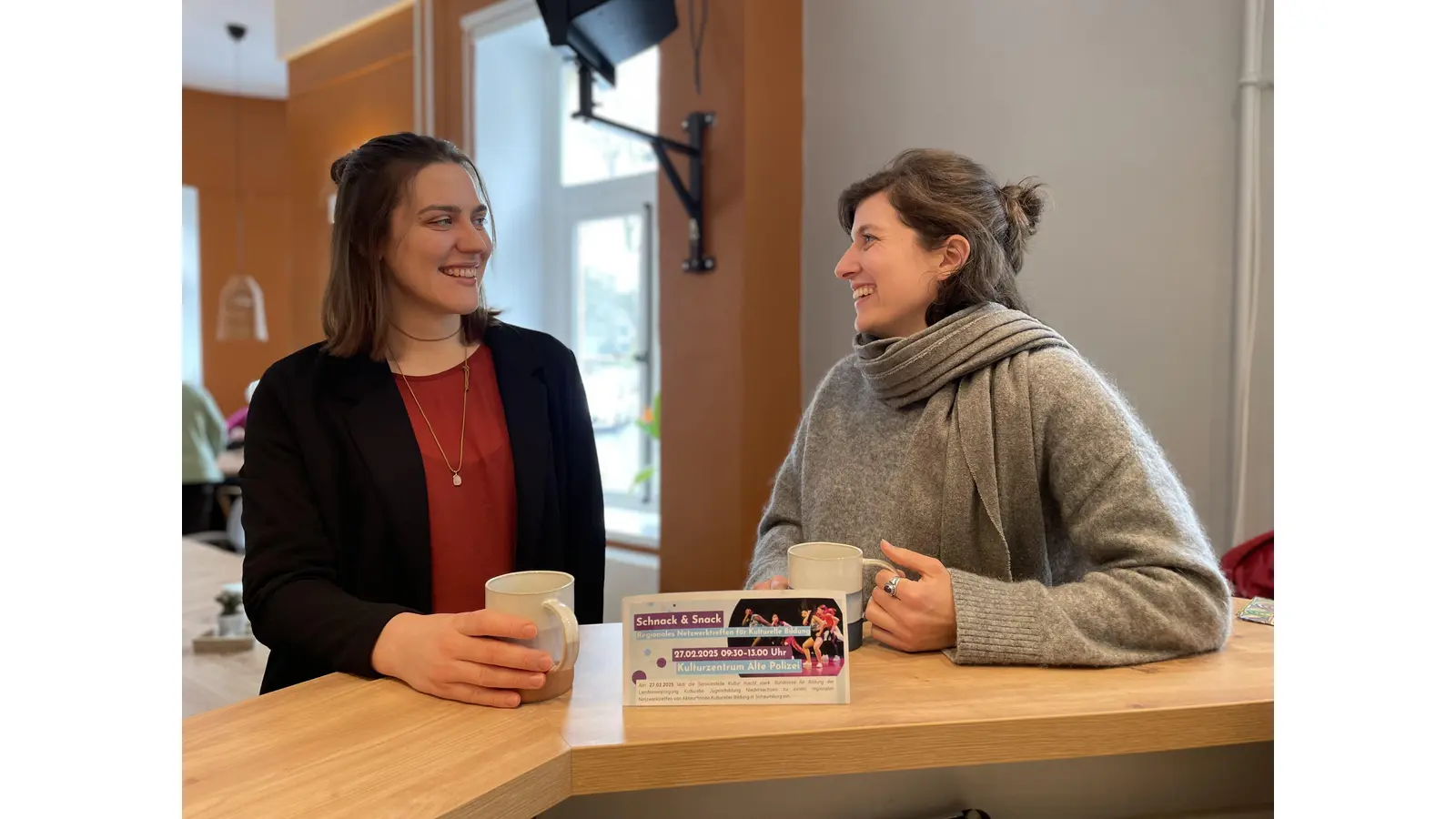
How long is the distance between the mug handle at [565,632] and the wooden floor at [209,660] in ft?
4.61

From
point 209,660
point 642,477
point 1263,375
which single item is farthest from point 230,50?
point 1263,375

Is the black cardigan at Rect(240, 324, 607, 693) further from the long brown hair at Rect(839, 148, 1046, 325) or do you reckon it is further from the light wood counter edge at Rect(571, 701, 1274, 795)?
the long brown hair at Rect(839, 148, 1046, 325)

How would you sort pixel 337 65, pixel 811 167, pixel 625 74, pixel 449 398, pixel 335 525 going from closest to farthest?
1. pixel 335 525
2. pixel 449 398
3. pixel 811 167
4. pixel 625 74
5. pixel 337 65

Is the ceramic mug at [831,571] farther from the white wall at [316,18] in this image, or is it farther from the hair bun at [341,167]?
the white wall at [316,18]

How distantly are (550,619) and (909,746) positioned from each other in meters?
0.32

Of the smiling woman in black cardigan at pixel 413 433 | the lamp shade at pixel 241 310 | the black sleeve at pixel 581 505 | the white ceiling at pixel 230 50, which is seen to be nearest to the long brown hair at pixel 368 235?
the smiling woman in black cardigan at pixel 413 433

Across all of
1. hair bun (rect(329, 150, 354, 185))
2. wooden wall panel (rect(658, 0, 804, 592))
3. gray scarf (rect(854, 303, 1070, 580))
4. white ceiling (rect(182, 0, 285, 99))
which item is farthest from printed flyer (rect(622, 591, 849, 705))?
white ceiling (rect(182, 0, 285, 99))

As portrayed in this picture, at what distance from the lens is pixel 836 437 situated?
55.9 inches

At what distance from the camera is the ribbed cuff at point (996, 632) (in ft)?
3.22

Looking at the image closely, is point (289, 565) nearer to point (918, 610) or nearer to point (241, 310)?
point (918, 610)

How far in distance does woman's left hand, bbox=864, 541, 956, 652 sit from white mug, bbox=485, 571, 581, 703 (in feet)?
1.07
